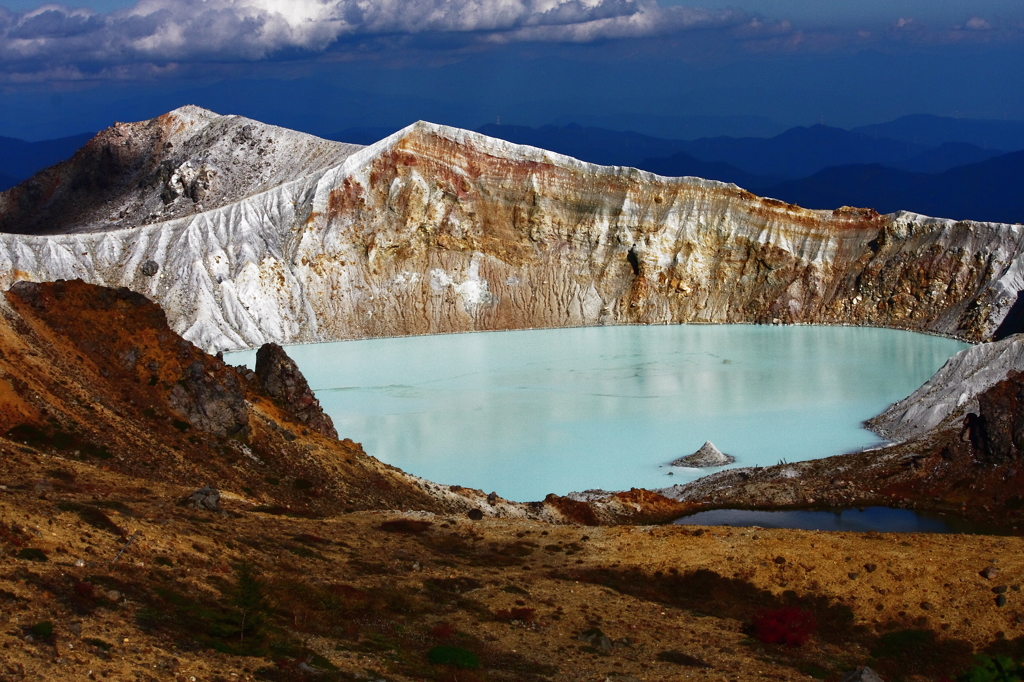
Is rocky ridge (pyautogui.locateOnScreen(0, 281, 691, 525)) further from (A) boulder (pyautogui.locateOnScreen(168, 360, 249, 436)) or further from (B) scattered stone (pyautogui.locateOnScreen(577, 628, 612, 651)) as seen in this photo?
(B) scattered stone (pyautogui.locateOnScreen(577, 628, 612, 651))

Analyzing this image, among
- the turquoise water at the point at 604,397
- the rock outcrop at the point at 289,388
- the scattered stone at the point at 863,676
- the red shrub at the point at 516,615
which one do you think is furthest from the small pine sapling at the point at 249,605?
the turquoise water at the point at 604,397

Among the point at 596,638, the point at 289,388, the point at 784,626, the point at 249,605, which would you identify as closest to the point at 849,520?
the point at 784,626

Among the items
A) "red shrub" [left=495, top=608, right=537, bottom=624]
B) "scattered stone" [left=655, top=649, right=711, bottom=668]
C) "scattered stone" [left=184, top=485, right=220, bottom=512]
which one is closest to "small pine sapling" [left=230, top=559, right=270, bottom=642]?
"red shrub" [left=495, top=608, right=537, bottom=624]

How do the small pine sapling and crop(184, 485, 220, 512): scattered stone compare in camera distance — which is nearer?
the small pine sapling

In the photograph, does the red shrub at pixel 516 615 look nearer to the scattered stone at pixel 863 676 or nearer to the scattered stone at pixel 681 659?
the scattered stone at pixel 681 659

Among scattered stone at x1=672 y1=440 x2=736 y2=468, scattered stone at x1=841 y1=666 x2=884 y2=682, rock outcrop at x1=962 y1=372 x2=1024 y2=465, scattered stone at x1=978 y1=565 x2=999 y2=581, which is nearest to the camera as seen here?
scattered stone at x1=841 y1=666 x2=884 y2=682

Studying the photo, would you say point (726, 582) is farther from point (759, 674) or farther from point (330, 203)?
point (330, 203)

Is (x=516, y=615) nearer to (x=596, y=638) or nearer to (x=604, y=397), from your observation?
(x=596, y=638)

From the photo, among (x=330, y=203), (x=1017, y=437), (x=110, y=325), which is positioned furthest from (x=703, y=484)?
(x=330, y=203)
